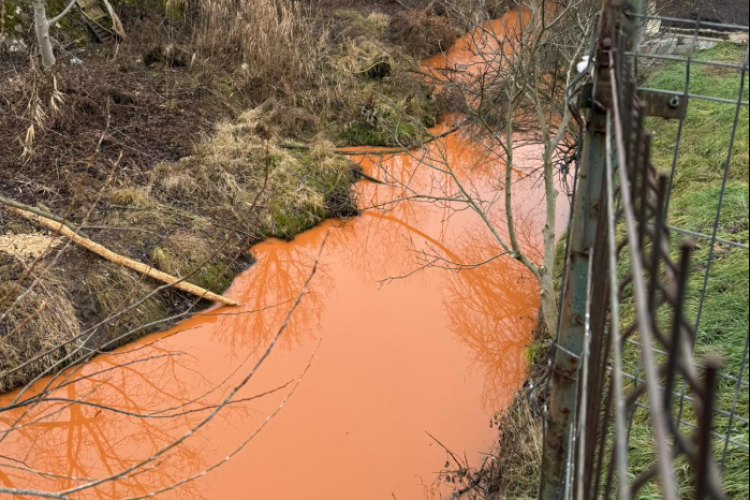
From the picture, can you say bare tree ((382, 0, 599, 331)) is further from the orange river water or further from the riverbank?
the riverbank

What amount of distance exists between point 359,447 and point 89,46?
23.4ft

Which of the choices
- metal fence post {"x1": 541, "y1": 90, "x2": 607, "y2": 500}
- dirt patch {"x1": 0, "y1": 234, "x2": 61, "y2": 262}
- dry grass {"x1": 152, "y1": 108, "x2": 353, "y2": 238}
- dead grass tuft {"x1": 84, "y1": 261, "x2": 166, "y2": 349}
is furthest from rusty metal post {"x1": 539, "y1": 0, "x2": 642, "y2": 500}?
dry grass {"x1": 152, "y1": 108, "x2": 353, "y2": 238}

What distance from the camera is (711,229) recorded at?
14.8 ft

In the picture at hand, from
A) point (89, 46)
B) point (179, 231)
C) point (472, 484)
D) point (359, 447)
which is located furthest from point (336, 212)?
point (89, 46)

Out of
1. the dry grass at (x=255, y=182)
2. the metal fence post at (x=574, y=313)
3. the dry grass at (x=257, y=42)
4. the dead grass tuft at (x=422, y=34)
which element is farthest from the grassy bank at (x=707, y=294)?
the dead grass tuft at (x=422, y=34)

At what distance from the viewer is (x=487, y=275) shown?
6.43 m

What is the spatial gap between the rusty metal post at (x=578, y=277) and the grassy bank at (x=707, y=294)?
235 mm

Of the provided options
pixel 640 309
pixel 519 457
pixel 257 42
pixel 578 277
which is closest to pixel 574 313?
pixel 578 277

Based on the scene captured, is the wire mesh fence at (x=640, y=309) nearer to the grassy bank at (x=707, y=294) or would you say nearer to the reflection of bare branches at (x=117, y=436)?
the grassy bank at (x=707, y=294)

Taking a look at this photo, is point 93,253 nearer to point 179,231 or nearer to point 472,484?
point 179,231

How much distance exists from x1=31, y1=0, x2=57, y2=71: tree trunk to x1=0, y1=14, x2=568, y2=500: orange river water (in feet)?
10.7

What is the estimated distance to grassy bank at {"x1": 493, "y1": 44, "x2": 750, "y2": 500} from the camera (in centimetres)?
291

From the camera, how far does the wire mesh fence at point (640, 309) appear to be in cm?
63

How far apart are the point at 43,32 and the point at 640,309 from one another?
311 inches
